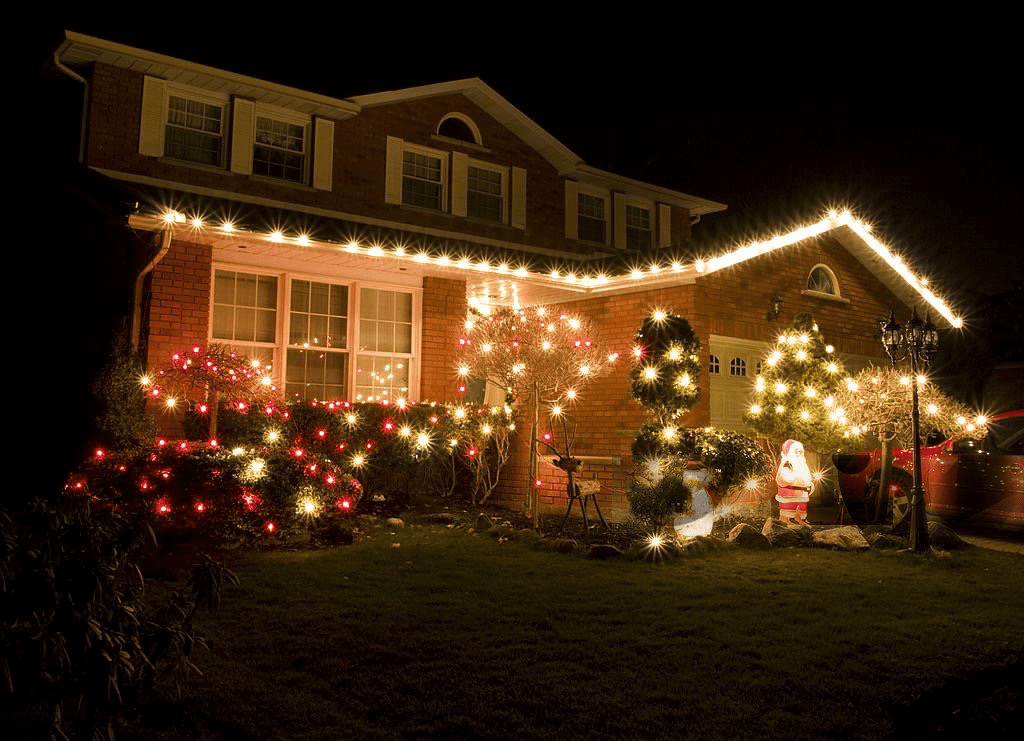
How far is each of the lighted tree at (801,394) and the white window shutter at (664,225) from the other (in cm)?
886

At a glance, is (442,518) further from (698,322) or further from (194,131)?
(194,131)

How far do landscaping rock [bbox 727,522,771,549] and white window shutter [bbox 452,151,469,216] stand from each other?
30.3 ft

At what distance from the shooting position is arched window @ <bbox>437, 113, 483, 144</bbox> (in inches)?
660

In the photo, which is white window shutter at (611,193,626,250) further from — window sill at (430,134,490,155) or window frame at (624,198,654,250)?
window sill at (430,134,490,155)

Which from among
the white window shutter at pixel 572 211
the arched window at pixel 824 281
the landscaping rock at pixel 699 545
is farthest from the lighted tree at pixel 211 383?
the white window shutter at pixel 572 211

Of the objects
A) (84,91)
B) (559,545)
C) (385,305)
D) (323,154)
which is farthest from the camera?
(323,154)

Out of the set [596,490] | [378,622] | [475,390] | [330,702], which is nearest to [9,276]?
[475,390]

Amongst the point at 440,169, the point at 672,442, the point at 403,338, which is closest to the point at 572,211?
the point at 440,169

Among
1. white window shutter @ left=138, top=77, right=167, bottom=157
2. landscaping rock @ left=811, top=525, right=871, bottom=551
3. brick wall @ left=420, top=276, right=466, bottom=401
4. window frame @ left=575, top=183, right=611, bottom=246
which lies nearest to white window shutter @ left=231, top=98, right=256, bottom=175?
white window shutter @ left=138, top=77, right=167, bottom=157

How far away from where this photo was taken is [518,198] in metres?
17.3

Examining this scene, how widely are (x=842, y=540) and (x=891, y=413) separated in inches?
91.4

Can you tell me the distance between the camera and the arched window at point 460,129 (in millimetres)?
16766

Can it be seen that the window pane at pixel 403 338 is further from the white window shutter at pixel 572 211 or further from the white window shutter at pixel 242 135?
the white window shutter at pixel 572 211

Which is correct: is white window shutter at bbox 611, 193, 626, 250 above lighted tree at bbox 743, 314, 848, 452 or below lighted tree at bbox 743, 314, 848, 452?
above
